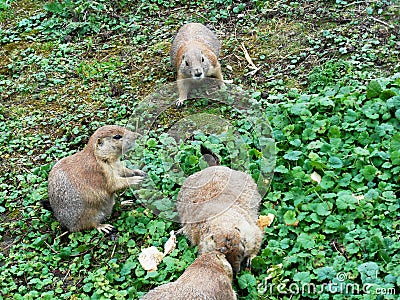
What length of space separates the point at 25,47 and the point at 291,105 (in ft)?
15.2

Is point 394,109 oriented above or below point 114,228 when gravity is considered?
above

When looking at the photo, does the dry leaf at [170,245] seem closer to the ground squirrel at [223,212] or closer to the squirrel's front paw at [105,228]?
the ground squirrel at [223,212]

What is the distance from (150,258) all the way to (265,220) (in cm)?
107

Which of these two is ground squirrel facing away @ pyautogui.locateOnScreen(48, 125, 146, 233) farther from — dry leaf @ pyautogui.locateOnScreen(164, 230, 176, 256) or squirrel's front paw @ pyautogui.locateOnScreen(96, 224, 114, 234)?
dry leaf @ pyautogui.locateOnScreen(164, 230, 176, 256)

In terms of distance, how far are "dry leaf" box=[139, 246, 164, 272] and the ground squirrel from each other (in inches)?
12.7

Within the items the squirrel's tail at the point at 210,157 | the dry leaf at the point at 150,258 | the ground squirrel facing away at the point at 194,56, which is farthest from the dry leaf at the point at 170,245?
the ground squirrel facing away at the point at 194,56

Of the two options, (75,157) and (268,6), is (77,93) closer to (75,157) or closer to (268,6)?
(75,157)

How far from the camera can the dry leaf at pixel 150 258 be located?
16.6ft

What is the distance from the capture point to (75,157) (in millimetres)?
5777

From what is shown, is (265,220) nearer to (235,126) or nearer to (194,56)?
(235,126)

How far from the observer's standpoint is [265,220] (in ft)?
16.9

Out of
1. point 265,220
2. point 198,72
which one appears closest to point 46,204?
point 265,220

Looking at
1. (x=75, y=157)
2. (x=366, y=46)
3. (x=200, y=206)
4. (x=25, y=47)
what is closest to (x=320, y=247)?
(x=200, y=206)

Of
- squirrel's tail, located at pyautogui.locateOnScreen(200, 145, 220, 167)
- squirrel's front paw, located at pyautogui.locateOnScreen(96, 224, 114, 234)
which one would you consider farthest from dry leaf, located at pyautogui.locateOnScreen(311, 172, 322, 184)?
squirrel's front paw, located at pyautogui.locateOnScreen(96, 224, 114, 234)
